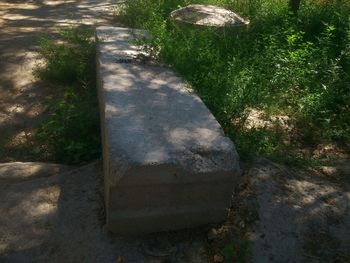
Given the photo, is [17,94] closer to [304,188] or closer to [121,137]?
[121,137]

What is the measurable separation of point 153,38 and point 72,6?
17.0 feet

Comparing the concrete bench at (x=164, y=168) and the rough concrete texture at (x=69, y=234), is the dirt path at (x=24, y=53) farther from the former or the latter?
the concrete bench at (x=164, y=168)

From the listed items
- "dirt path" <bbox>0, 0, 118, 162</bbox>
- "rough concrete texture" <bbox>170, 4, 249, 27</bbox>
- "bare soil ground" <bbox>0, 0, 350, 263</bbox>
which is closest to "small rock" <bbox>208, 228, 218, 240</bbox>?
"bare soil ground" <bbox>0, 0, 350, 263</bbox>

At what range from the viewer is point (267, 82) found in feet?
16.6

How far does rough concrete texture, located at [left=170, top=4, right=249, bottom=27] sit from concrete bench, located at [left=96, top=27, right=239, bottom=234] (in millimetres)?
3406

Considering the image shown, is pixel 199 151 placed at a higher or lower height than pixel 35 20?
Answer: higher

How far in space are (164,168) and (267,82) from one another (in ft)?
9.50

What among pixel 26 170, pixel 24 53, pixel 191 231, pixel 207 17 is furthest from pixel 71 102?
pixel 207 17

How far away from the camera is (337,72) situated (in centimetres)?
525

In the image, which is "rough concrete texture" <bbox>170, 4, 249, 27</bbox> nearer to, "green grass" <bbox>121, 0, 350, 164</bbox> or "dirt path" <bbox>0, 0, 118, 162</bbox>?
"green grass" <bbox>121, 0, 350, 164</bbox>

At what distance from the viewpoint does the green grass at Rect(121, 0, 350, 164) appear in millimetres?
4086

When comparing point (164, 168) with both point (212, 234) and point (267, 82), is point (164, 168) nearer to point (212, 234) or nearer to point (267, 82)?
point (212, 234)

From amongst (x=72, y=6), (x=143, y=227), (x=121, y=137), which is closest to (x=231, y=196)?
(x=143, y=227)

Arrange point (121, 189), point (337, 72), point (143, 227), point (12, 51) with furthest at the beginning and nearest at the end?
point (12, 51), point (337, 72), point (143, 227), point (121, 189)
